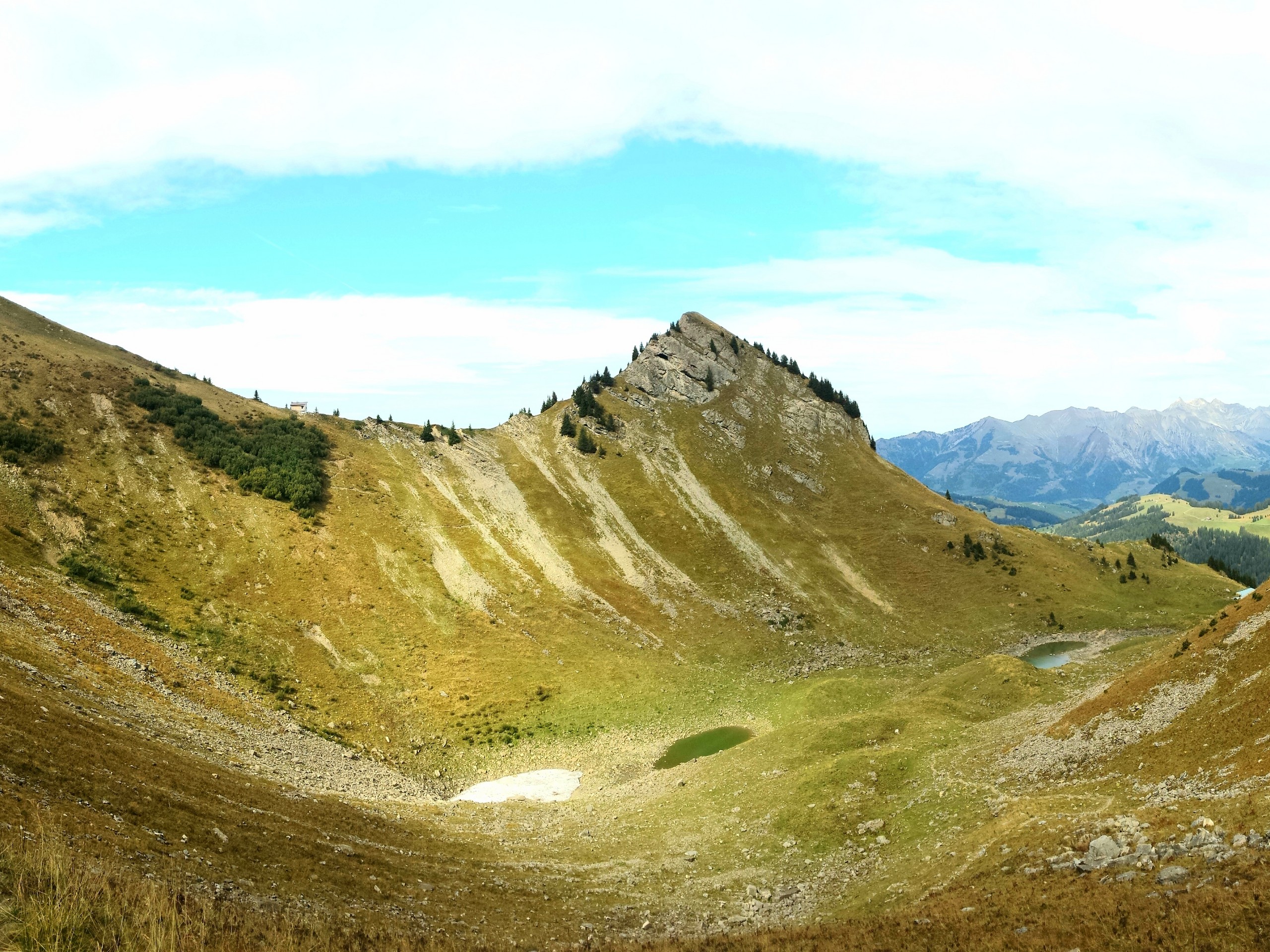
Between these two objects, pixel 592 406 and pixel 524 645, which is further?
pixel 592 406

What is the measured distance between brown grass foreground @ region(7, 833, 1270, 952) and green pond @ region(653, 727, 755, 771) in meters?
31.9

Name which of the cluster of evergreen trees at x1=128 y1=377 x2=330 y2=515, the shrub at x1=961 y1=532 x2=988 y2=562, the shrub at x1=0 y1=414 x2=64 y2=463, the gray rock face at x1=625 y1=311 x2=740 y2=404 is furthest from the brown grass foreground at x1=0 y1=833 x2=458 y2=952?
the gray rock face at x1=625 y1=311 x2=740 y2=404

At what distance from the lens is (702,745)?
59562mm

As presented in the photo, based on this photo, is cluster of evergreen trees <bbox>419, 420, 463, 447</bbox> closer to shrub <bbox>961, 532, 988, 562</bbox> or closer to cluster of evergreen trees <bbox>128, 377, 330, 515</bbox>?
cluster of evergreen trees <bbox>128, 377, 330, 515</bbox>

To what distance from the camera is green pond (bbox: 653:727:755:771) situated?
5634cm

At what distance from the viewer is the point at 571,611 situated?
81.5m

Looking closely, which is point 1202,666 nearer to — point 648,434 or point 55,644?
point 55,644

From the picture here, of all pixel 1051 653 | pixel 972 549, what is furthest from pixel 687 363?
pixel 1051 653

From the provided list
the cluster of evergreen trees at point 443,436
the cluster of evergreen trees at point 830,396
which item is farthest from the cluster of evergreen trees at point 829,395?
the cluster of evergreen trees at point 443,436

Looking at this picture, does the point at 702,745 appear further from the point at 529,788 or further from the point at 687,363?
the point at 687,363

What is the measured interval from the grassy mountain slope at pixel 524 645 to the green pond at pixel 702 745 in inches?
70.4

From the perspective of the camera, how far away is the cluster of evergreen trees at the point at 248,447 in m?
80.6

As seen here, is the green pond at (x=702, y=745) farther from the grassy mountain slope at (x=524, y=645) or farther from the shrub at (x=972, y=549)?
the shrub at (x=972, y=549)

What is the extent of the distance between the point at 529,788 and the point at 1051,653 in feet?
241
